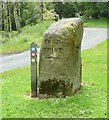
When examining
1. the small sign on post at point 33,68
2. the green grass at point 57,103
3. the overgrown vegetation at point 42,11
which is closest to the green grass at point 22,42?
the overgrown vegetation at point 42,11

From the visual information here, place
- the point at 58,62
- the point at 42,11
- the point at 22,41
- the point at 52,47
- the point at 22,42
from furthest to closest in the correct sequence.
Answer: the point at 42,11
the point at 22,41
the point at 22,42
the point at 52,47
the point at 58,62

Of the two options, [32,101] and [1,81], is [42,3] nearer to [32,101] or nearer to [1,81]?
[1,81]

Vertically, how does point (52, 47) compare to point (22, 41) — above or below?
above

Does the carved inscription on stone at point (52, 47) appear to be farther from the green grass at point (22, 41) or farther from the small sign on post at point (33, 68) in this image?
the green grass at point (22, 41)

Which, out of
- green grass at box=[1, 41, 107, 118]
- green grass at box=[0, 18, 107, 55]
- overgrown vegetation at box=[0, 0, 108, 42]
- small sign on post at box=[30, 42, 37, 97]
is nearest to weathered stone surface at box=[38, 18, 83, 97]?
small sign on post at box=[30, 42, 37, 97]

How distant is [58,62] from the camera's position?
33.2 ft

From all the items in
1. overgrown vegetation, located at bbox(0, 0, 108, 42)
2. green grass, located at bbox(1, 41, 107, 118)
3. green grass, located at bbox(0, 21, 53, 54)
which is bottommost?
green grass, located at bbox(0, 21, 53, 54)

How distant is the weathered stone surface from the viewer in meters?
10.1

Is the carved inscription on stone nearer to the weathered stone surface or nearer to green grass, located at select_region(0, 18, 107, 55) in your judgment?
the weathered stone surface

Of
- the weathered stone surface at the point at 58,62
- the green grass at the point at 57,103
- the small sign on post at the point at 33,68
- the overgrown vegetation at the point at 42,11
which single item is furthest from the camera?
the overgrown vegetation at the point at 42,11

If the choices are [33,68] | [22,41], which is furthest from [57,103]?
[22,41]

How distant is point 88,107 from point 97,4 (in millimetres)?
45299

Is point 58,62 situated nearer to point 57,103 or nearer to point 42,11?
point 57,103

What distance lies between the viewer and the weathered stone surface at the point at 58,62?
1013 centimetres
